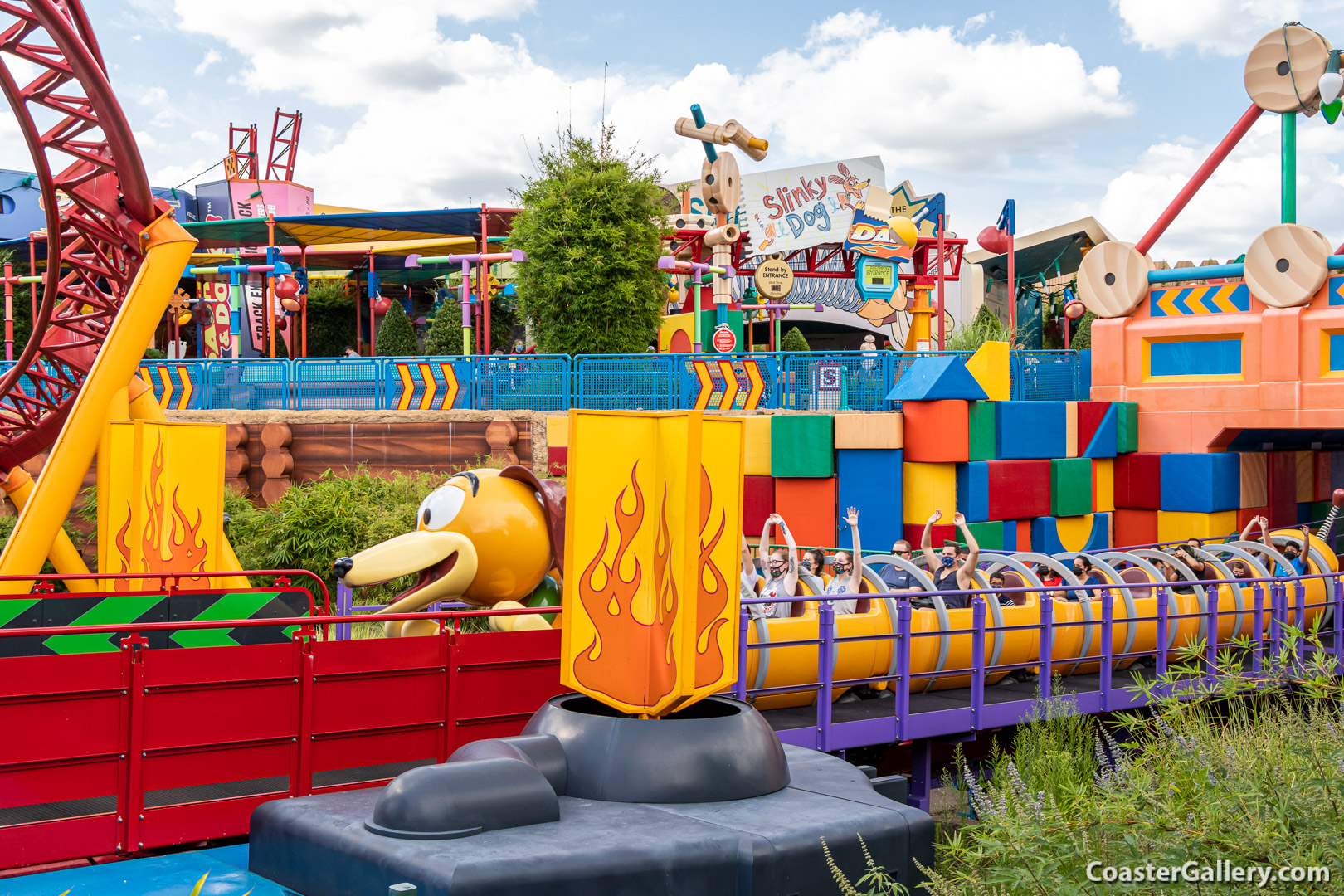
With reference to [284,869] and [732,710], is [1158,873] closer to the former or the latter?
[732,710]

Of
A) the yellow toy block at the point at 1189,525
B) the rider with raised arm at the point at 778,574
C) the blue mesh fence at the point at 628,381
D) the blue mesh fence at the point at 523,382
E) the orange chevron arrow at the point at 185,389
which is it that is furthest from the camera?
the orange chevron arrow at the point at 185,389

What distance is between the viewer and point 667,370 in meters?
15.9

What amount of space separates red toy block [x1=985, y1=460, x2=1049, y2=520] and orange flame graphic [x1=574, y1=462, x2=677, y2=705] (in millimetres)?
10157

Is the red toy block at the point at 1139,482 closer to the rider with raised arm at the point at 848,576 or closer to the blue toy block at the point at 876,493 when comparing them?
the blue toy block at the point at 876,493

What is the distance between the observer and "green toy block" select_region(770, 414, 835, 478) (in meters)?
14.4

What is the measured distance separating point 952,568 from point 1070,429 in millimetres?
7425

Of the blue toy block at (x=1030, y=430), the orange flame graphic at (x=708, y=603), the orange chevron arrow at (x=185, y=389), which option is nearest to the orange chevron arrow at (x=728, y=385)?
the blue toy block at (x=1030, y=430)

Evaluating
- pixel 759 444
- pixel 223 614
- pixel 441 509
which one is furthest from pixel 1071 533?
pixel 223 614

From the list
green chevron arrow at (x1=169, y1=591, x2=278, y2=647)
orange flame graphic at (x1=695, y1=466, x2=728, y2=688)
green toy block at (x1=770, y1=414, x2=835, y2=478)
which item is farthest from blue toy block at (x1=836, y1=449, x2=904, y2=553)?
orange flame graphic at (x1=695, y1=466, x2=728, y2=688)

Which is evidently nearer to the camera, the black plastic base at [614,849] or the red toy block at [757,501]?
the black plastic base at [614,849]

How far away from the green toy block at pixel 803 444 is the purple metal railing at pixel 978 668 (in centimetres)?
496

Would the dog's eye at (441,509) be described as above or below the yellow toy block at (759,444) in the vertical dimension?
below

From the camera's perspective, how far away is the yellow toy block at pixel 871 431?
1422 cm

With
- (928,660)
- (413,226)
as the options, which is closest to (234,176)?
(413,226)
